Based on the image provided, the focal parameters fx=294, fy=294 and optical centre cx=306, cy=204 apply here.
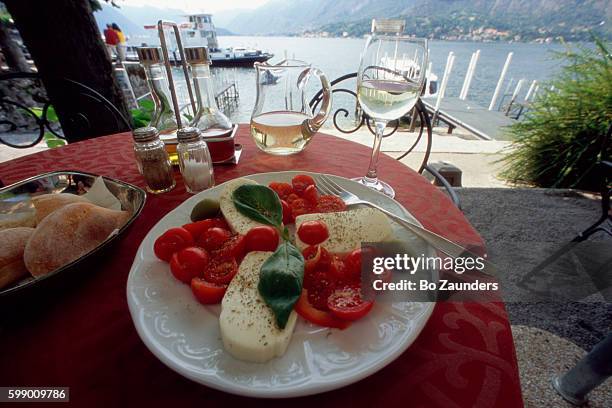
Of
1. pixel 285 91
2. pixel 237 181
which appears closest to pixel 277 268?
pixel 237 181

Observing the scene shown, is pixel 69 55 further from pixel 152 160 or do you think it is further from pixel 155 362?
pixel 155 362

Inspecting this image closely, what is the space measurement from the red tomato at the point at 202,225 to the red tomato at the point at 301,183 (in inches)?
9.0

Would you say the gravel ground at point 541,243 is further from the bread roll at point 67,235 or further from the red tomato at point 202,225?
the bread roll at point 67,235

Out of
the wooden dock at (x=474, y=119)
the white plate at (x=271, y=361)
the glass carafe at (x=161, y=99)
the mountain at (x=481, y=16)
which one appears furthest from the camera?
the mountain at (x=481, y=16)

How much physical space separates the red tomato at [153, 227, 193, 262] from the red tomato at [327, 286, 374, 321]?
32 centimetres

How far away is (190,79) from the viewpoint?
1093 millimetres

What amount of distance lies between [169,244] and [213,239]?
0.30 ft

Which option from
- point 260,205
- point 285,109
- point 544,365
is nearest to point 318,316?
point 260,205

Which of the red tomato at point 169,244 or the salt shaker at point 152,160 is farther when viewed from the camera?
the salt shaker at point 152,160

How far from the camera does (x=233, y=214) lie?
0.71 metres

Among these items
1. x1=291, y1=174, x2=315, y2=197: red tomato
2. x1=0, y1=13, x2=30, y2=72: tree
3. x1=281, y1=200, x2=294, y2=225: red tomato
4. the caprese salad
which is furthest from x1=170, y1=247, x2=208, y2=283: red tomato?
x1=0, y1=13, x2=30, y2=72: tree

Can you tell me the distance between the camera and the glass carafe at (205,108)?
3.53ft

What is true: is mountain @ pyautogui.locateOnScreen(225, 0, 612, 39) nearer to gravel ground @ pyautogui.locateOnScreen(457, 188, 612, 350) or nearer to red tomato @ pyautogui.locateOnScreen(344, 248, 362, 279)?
gravel ground @ pyautogui.locateOnScreen(457, 188, 612, 350)

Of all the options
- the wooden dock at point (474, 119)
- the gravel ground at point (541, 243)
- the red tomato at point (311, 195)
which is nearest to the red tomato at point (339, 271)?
the red tomato at point (311, 195)
